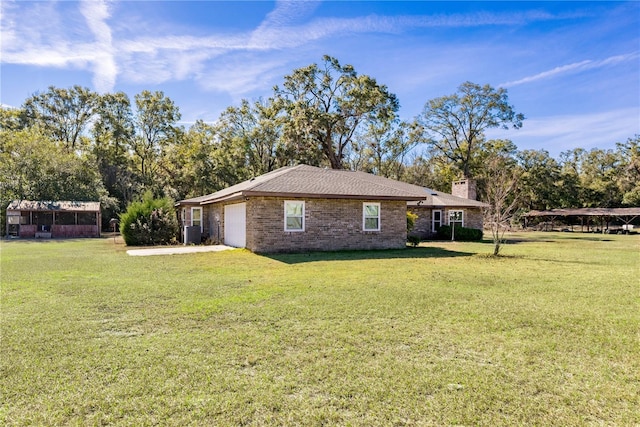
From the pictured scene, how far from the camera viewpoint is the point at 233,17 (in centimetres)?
1161

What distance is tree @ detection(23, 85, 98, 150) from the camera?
39906 mm

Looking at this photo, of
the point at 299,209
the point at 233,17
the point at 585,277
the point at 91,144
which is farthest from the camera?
the point at 91,144

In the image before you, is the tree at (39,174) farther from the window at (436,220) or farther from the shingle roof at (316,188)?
the window at (436,220)

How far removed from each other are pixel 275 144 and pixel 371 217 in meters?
22.5

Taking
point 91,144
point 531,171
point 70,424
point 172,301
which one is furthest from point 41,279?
point 531,171

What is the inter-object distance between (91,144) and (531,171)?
1878 inches

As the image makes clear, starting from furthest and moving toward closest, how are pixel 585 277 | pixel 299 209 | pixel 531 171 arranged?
1. pixel 531 171
2. pixel 299 209
3. pixel 585 277

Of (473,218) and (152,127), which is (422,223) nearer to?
(473,218)

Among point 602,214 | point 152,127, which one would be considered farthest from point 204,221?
point 602,214

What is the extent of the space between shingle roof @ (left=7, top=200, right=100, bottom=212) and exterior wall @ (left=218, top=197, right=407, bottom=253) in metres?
18.8

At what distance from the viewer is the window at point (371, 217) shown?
15.7m

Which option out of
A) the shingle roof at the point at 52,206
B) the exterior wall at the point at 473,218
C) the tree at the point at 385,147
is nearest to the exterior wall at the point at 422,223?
the exterior wall at the point at 473,218

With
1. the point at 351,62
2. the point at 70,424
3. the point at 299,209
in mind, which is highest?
the point at 351,62

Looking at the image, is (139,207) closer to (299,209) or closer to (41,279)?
(299,209)
